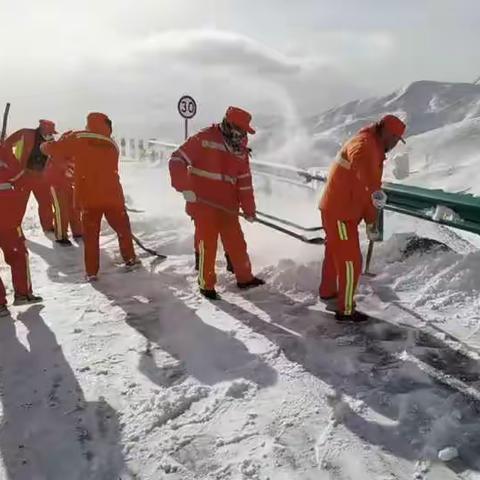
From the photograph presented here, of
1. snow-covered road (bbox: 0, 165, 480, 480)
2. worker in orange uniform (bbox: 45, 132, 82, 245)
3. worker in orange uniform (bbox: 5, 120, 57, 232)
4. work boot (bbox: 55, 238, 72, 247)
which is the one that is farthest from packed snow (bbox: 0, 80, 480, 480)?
worker in orange uniform (bbox: 45, 132, 82, 245)

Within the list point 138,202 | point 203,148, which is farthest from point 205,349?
point 138,202

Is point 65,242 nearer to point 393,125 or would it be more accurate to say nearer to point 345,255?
point 345,255

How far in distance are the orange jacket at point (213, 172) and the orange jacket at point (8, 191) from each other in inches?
57.4

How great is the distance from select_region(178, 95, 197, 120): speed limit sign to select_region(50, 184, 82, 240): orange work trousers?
438 centimetres

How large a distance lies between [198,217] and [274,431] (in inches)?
109

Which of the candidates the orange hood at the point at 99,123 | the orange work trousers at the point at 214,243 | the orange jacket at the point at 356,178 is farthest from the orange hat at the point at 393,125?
the orange hood at the point at 99,123

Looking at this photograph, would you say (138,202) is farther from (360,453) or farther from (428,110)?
(428,110)

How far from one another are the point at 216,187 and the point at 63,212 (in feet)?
12.1

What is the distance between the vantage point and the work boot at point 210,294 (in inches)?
220

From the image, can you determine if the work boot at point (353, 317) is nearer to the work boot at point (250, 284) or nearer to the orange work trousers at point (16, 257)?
the work boot at point (250, 284)

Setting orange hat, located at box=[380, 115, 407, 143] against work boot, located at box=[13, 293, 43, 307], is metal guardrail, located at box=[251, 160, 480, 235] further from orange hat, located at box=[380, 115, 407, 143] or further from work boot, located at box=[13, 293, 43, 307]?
work boot, located at box=[13, 293, 43, 307]

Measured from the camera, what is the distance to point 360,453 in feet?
10.0

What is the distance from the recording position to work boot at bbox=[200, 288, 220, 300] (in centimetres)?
559

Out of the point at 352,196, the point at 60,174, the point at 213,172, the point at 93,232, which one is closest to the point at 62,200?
the point at 60,174
